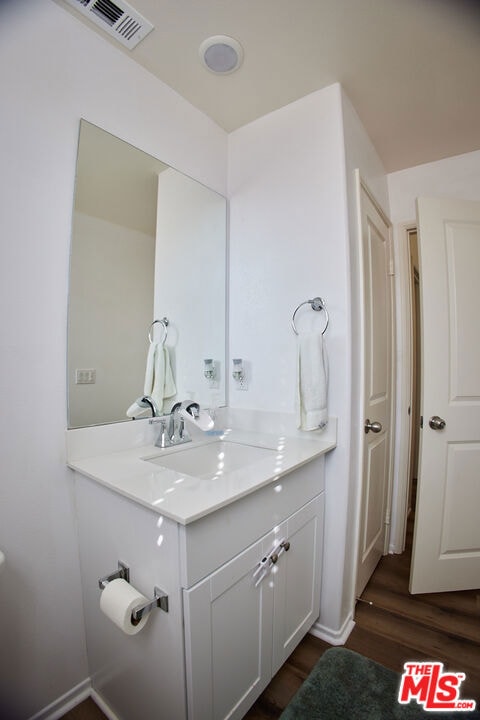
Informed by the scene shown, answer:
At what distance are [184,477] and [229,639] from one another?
47 cm

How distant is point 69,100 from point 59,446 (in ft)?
4.02

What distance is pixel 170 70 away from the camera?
4.59ft

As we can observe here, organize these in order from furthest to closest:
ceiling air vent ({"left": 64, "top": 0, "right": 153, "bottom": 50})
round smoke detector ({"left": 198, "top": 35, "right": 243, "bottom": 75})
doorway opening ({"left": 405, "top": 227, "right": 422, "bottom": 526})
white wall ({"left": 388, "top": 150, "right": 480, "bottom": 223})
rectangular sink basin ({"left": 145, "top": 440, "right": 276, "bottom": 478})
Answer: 1. doorway opening ({"left": 405, "top": 227, "right": 422, "bottom": 526})
2. white wall ({"left": 388, "top": 150, "right": 480, "bottom": 223})
3. rectangular sink basin ({"left": 145, "top": 440, "right": 276, "bottom": 478})
4. round smoke detector ({"left": 198, "top": 35, "right": 243, "bottom": 75})
5. ceiling air vent ({"left": 64, "top": 0, "right": 153, "bottom": 50})

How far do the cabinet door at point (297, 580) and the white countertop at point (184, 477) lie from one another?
0.75ft

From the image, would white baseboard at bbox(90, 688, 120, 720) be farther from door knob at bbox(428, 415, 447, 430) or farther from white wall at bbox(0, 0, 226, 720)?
door knob at bbox(428, 415, 447, 430)

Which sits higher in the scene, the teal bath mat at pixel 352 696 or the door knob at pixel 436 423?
the door knob at pixel 436 423

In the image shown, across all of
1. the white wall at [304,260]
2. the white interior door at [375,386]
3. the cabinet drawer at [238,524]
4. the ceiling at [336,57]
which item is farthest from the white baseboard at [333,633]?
the ceiling at [336,57]

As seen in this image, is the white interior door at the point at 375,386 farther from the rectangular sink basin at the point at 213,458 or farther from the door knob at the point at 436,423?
the rectangular sink basin at the point at 213,458

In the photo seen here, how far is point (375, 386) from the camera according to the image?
68.6 inches

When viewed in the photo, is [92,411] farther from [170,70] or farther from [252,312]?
[170,70]

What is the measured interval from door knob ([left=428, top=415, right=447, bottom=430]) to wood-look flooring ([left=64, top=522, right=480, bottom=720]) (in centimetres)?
91

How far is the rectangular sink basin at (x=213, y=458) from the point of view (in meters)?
1.35

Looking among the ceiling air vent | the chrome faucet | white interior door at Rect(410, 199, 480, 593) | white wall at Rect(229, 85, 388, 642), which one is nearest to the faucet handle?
the chrome faucet

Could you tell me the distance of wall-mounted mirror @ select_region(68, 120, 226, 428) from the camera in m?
1.21
